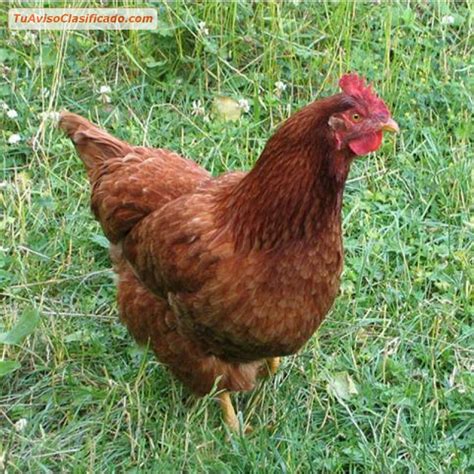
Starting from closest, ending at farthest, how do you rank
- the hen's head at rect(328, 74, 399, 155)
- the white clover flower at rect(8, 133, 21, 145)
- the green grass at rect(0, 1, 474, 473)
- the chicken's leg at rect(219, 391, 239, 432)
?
the hen's head at rect(328, 74, 399, 155), the green grass at rect(0, 1, 474, 473), the chicken's leg at rect(219, 391, 239, 432), the white clover flower at rect(8, 133, 21, 145)

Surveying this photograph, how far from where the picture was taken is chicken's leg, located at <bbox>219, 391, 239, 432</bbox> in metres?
3.40

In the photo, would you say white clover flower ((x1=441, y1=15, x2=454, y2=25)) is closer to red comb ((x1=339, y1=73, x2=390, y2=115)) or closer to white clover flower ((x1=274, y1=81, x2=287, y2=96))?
white clover flower ((x1=274, y1=81, x2=287, y2=96))

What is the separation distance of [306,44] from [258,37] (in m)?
0.23

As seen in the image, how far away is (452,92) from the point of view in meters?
4.59

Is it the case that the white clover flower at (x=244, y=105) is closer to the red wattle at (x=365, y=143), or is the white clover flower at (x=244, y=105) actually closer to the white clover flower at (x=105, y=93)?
the white clover flower at (x=105, y=93)

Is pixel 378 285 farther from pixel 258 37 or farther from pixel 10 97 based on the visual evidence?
pixel 10 97

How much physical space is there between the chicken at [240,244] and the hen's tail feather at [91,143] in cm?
18

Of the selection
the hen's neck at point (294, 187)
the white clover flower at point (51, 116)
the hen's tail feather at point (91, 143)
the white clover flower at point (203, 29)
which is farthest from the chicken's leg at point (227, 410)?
the white clover flower at point (203, 29)

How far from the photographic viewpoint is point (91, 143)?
3.71 m

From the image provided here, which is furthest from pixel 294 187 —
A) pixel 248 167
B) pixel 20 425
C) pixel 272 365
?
pixel 248 167

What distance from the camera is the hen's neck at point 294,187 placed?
9.41ft

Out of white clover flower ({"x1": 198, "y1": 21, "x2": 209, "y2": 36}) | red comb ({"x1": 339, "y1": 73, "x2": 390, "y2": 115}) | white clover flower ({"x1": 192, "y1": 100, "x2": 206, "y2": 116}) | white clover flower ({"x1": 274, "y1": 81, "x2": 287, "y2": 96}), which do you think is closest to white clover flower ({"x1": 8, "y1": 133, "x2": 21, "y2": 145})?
white clover flower ({"x1": 192, "y1": 100, "x2": 206, "y2": 116})

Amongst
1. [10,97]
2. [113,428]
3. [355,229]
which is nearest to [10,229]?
[10,97]

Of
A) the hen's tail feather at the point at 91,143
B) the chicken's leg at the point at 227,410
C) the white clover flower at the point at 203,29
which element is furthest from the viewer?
the white clover flower at the point at 203,29
